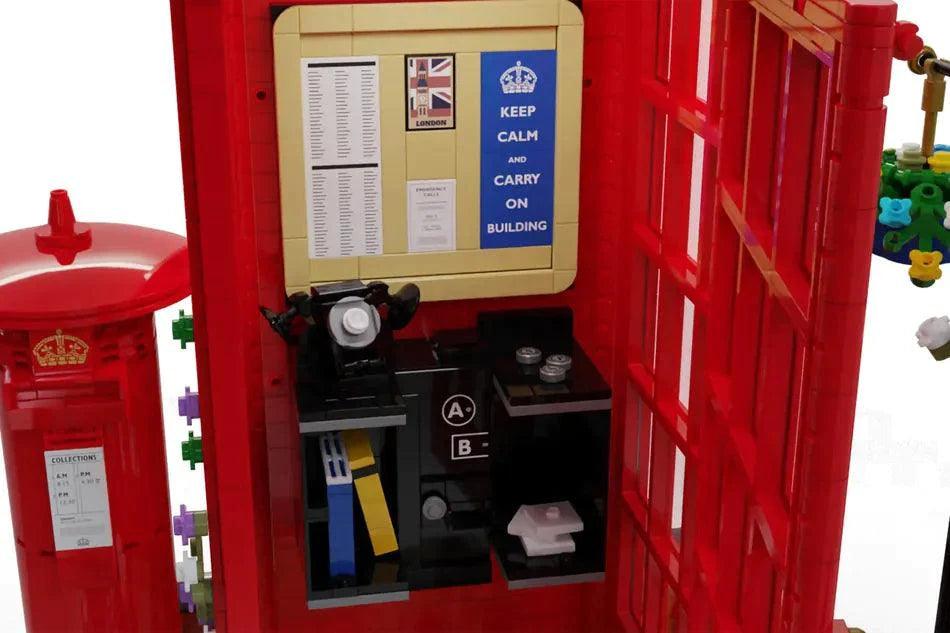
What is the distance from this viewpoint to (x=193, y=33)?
10.2ft

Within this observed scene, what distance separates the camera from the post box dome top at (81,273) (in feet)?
11.3

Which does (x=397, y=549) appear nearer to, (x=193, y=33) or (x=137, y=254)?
(x=137, y=254)

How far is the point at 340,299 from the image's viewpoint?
3523 millimetres

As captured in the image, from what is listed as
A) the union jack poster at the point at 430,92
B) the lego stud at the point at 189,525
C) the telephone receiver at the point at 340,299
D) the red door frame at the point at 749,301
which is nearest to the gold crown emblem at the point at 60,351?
the telephone receiver at the point at 340,299

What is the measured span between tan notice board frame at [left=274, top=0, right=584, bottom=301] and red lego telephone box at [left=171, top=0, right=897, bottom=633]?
0.23ft


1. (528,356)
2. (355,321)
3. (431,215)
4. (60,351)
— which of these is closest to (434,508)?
(528,356)

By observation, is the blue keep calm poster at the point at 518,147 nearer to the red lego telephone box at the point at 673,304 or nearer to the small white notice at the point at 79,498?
the red lego telephone box at the point at 673,304

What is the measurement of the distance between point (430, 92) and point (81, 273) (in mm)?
952

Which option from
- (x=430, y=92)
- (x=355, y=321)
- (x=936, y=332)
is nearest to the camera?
(x=936, y=332)

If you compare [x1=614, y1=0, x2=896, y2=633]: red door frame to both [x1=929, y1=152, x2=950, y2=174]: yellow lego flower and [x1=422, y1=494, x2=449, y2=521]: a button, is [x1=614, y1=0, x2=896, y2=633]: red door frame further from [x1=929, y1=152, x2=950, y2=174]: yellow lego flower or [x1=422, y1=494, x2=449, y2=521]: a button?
[x1=422, y1=494, x2=449, y2=521]: a button

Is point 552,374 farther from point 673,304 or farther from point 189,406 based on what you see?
point 189,406

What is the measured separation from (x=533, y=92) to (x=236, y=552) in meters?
1.34

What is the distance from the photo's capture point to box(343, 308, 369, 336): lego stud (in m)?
3.50

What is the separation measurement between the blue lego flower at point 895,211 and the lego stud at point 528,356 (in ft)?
3.56
